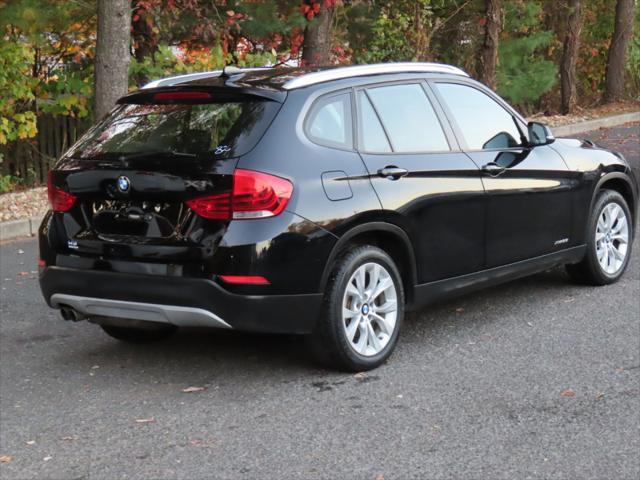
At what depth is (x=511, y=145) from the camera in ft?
23.4

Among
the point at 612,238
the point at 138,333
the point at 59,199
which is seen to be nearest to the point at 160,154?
the point at 59,199

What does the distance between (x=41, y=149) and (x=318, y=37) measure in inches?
187

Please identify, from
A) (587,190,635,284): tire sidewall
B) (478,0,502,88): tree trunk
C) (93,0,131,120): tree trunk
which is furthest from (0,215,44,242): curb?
(478,0,502,88): tree trunk

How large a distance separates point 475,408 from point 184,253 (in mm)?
1665

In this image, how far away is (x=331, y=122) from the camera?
19.4ft

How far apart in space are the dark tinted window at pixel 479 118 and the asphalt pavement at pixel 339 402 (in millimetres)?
1187

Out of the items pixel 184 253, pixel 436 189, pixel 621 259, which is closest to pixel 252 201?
pixel 184 253

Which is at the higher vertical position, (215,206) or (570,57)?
(570,57)

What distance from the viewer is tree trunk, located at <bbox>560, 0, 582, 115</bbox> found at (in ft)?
76.5

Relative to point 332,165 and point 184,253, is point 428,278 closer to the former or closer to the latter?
point 332,165

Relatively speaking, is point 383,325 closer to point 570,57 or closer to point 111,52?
point 111,52

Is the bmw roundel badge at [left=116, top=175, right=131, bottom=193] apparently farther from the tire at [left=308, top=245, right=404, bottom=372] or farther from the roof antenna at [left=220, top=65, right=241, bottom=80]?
the tire at [left=308, top=245, right=404, bottom=372]

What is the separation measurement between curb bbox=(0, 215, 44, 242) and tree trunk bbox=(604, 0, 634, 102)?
1746cm

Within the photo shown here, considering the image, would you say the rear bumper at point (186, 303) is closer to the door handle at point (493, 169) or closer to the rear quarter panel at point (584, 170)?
the door handle at point (493, 169)
